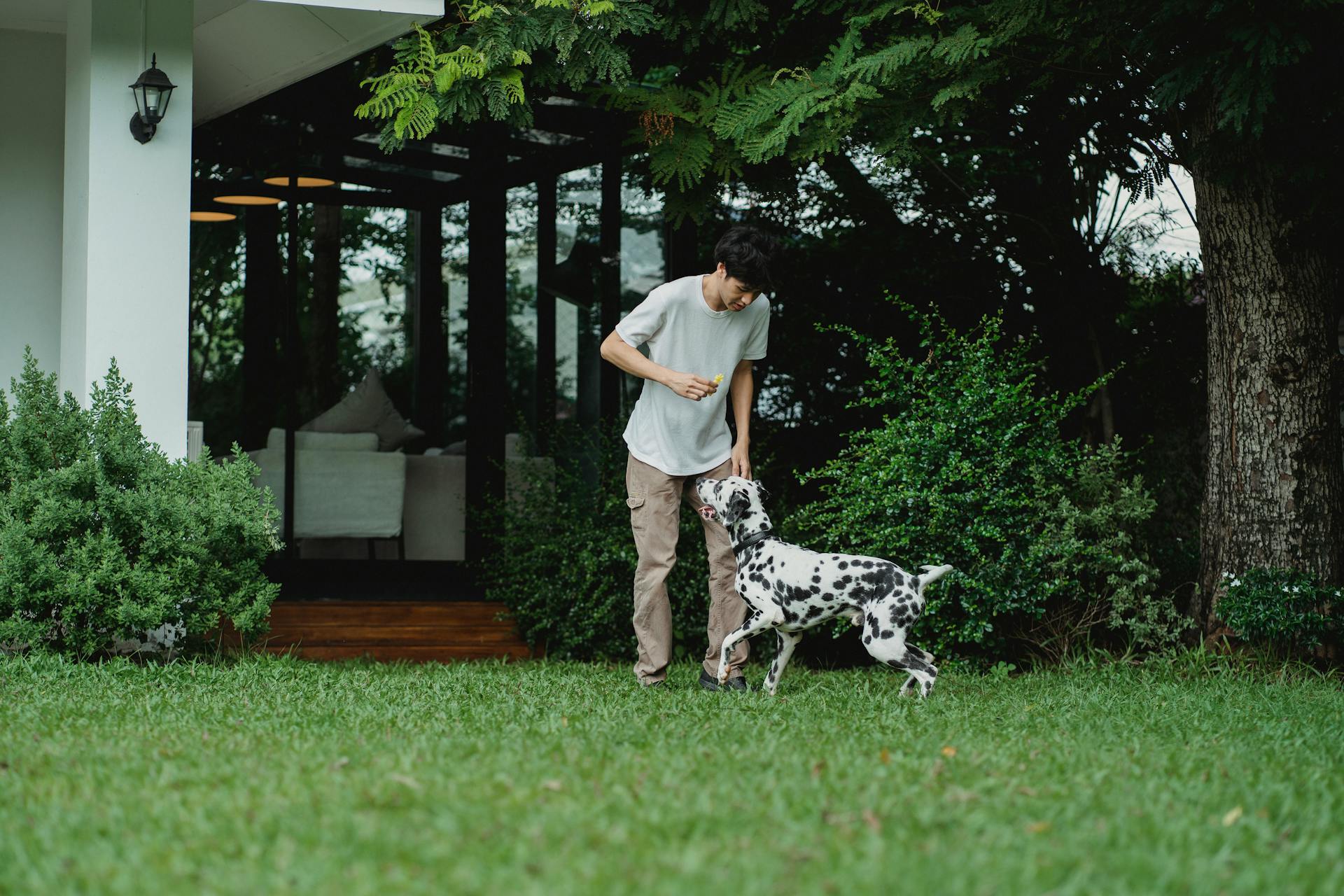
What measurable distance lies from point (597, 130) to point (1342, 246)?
472cm

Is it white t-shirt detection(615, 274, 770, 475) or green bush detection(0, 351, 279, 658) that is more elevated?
white t-shirt detection(615, 274, 770, 475)

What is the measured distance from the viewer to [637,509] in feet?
18.6

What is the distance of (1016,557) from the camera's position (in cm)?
679


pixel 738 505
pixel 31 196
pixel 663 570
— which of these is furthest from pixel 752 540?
pixel 31 196

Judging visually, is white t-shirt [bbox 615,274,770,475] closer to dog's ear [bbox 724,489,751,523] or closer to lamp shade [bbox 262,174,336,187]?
dog's ear [bbox 724,489,751,523]

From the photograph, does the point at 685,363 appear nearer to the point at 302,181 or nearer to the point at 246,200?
the point at 302,181

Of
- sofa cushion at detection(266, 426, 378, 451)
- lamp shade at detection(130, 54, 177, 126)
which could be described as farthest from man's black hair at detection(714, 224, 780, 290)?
sofa cushion at detection(266, 426, 378, 451)

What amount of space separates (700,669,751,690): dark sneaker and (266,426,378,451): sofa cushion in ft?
13.9

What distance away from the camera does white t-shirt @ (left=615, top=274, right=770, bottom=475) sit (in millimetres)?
5531

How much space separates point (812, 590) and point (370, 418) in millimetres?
5011

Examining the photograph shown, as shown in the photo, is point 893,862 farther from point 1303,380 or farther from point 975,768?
point 1303,380

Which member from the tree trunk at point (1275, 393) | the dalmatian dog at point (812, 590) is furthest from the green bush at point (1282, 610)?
the dalmatian dog at point (812, 590)

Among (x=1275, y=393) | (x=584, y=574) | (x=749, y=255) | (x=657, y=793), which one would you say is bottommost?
(x=657, y=793)

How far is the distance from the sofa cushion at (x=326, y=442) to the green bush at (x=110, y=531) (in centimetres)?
229
